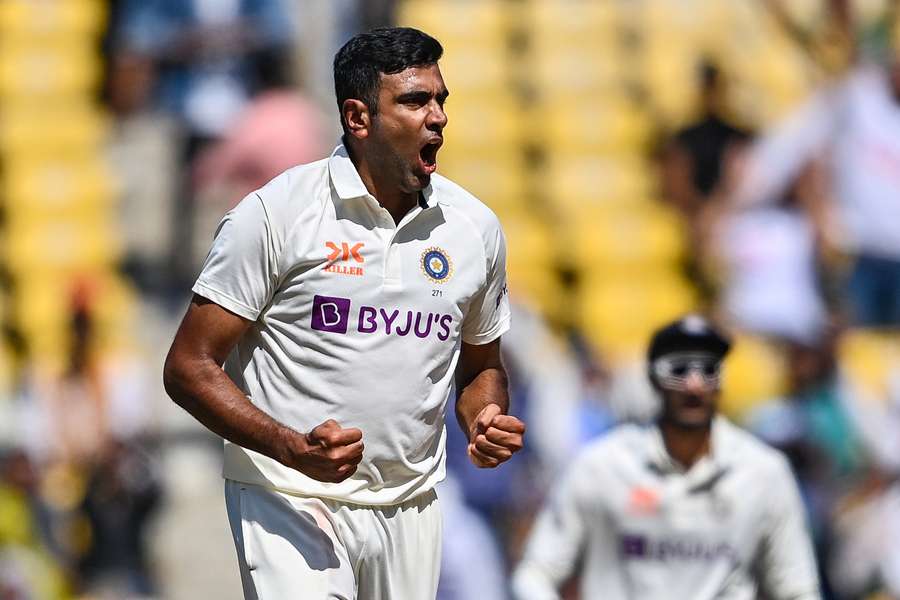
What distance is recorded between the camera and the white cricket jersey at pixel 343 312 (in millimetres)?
4008

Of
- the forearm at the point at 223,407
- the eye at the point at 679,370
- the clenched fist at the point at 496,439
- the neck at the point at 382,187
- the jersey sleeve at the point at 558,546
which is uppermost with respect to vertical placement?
the neck at the point at 382,187

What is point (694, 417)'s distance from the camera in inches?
232

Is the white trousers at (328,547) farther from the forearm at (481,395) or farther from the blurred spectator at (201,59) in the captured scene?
the blurred spectator at (201,59)

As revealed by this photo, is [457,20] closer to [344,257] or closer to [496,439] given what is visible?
[344,257]

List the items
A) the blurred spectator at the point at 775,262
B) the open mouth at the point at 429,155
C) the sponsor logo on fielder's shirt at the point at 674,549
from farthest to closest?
1. the blurred spectator at the point at 775,262
2. the sponsor logo on fielder's shirt at the point at 674,549
3. the open mouth at the point at 429,155

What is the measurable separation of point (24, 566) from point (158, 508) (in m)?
0.88

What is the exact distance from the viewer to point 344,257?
13.3 ft

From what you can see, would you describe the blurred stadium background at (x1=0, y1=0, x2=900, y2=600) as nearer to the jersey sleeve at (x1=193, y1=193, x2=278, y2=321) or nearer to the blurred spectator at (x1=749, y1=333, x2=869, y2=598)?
the blurred spectator at (x1=749, y1=333, x2=869, y2=598)

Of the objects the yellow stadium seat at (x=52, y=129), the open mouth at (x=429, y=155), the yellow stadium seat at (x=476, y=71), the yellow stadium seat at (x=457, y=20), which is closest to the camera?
the open mouth at (x=429, y=155)

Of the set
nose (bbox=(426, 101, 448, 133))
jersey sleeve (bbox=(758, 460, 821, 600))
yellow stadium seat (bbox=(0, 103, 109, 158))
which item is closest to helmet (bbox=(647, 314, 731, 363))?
jersey sleeve (bbox=(758, 460, 821, 600))

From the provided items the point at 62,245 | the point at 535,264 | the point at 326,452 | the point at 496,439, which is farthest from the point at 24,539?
the point at 326,452

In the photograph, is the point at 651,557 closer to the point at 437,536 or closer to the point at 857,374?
the point at 437,536

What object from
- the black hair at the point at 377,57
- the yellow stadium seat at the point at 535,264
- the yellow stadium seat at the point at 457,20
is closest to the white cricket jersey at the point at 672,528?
the black hair at the point at 377,57

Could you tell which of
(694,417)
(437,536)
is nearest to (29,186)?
(694,417)
